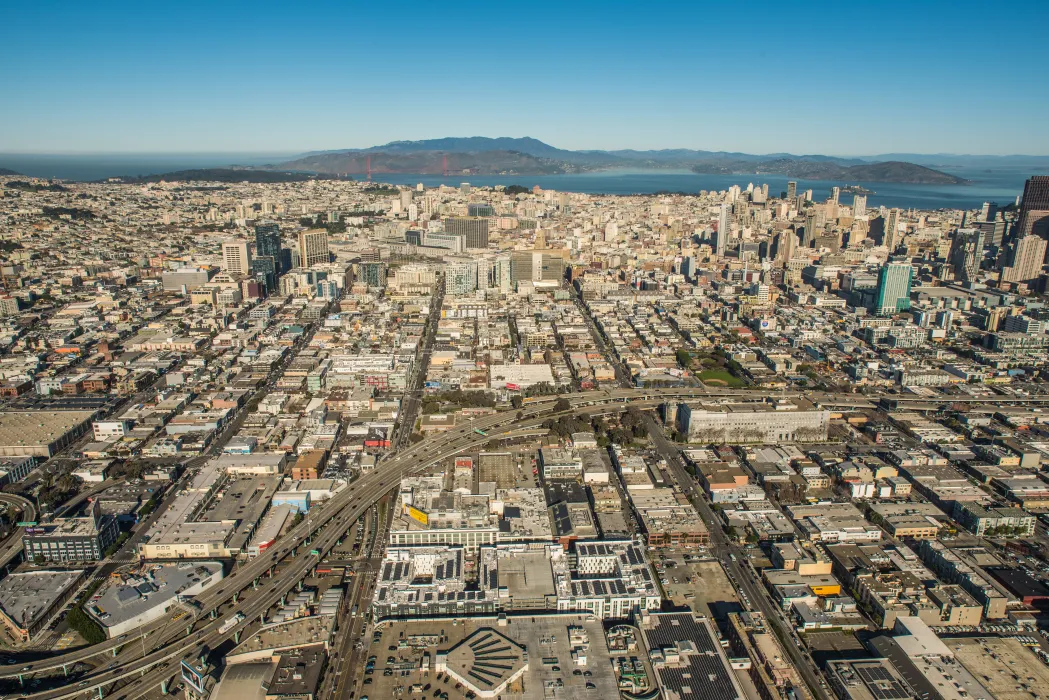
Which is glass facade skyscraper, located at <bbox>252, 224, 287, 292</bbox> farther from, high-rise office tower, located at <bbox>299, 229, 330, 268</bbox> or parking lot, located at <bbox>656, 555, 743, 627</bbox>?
parking lot, located at <bbox>656, 555, 743, 627</bbox>

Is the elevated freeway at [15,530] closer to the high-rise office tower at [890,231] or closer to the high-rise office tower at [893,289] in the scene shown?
the high-rise office tower at [893,289]

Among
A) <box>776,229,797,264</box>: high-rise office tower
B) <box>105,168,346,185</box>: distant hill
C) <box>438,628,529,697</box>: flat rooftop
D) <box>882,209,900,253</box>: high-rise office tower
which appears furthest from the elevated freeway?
<box>105,168,346,185</box>: distant hill

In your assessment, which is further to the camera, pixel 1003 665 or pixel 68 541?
pixel 68 541

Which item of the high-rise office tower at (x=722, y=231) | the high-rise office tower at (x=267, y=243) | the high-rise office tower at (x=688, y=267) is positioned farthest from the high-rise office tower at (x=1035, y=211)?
the high-rise office tower at (x=267, y=243)

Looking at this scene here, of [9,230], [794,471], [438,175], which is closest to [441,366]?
[794,471]

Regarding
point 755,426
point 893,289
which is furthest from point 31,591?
point 893,289

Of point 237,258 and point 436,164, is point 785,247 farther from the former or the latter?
point 436,164
